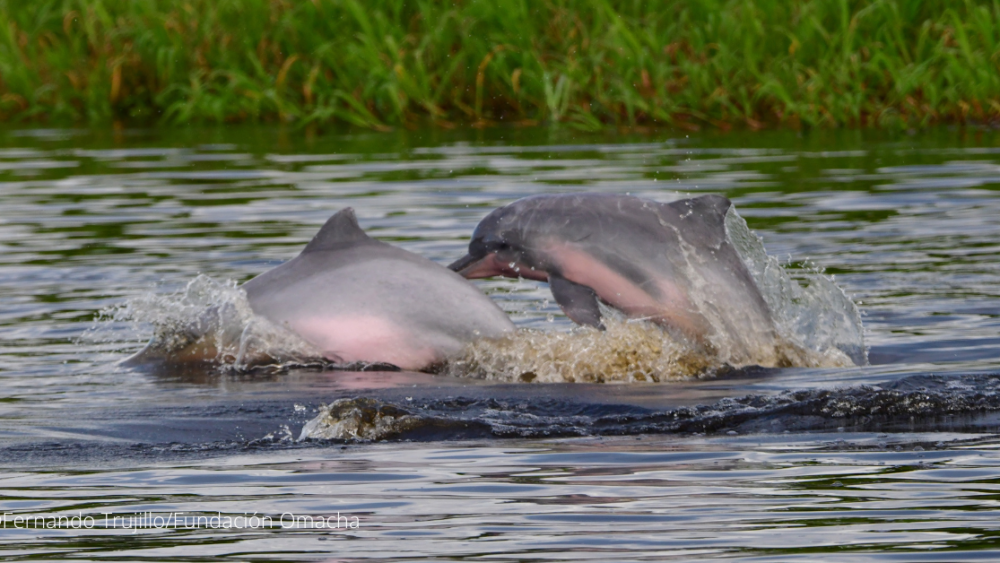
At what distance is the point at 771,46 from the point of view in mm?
17219

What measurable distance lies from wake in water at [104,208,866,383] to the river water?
0.41 feet

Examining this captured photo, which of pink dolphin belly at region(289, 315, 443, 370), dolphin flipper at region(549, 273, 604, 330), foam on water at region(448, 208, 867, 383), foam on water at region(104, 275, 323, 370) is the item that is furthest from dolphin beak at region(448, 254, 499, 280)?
foam on water at region(104, 275, 323, 370)

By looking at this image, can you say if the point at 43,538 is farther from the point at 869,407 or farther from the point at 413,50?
the point at 413,50

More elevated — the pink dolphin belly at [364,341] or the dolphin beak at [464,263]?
the dolphin beak at [464,263]

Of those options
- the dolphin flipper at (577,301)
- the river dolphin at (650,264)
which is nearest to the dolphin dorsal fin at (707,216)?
the river dolphin at (650,264)

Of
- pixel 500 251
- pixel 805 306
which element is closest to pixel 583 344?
pixel 500 251

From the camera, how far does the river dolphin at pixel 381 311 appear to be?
7.50m

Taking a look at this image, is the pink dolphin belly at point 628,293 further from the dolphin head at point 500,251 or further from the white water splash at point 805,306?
the white water splash at point 805,306

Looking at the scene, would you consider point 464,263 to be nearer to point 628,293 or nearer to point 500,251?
point 500,251

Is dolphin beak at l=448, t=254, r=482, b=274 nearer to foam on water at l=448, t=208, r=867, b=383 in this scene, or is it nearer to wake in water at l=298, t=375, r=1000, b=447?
foam on water at l=448, t=208, r=867, b=383

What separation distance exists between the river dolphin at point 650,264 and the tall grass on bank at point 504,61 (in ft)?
29.6

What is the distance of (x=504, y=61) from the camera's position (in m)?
18.2

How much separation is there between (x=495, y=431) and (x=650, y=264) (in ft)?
6.12

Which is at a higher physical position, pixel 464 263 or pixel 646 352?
pixel 464 263
